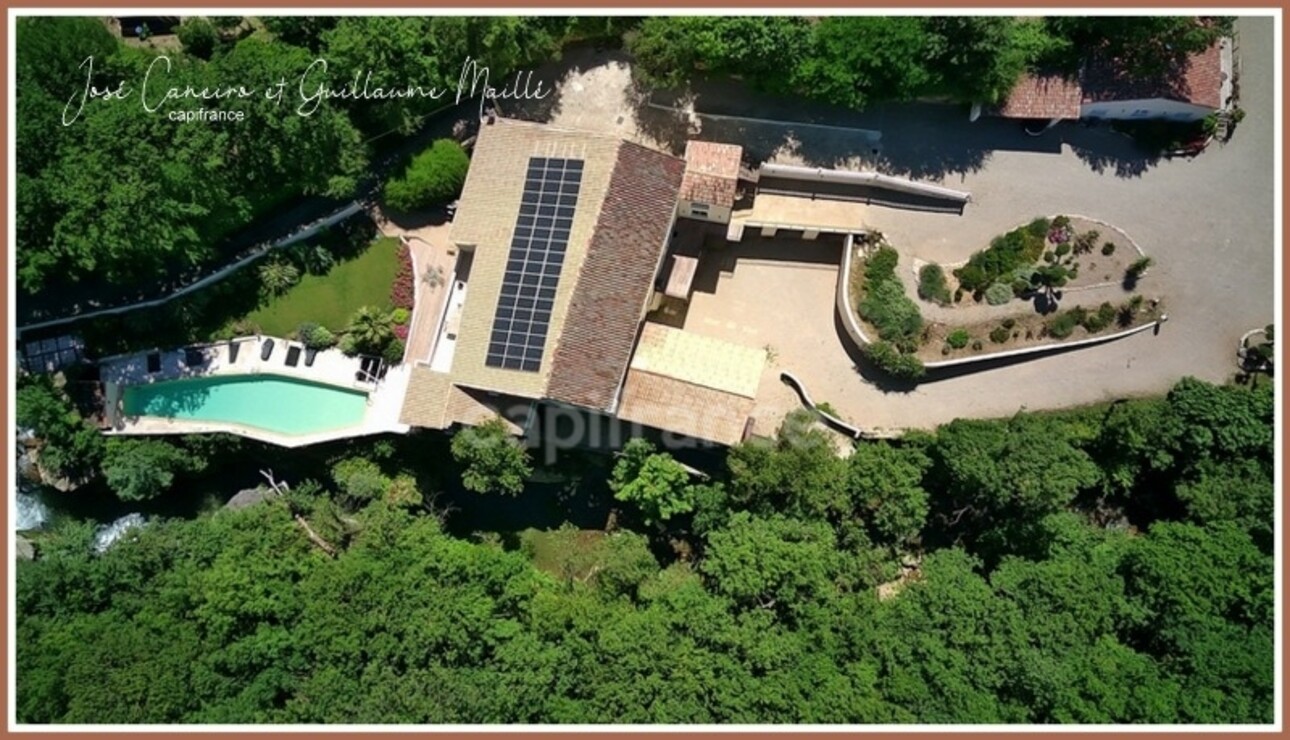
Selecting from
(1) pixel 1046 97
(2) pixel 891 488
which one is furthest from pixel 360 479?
(1) pixel 1046 97

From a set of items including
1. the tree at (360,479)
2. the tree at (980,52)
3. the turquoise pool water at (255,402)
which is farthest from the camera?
the turquoise pool water at (255,402)

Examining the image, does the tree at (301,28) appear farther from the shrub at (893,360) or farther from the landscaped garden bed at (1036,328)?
the landscaped garden bed at (1036,328)

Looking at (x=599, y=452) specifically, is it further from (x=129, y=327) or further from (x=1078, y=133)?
(x=1078, y=133)

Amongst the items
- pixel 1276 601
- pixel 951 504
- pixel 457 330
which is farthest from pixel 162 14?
pixel 1276 601

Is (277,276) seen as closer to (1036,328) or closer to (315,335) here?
(315,335)

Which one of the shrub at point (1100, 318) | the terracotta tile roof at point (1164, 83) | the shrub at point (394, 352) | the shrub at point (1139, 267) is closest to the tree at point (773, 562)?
the shrub at point (1100, 318)

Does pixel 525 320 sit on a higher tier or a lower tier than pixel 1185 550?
higher
